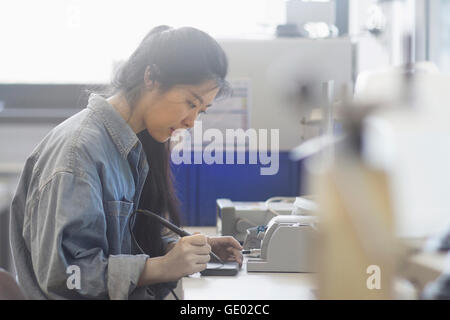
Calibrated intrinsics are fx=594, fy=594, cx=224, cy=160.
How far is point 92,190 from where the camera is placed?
885 mm

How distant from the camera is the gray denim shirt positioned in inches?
33.7

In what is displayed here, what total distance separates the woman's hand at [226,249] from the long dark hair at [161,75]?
0.10m

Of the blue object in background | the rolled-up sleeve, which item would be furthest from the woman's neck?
the blue object in background

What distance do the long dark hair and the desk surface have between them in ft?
0.53

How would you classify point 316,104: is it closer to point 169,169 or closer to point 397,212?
point 169,169

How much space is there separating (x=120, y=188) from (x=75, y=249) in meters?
A: 0.16

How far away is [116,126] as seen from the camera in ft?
3.35

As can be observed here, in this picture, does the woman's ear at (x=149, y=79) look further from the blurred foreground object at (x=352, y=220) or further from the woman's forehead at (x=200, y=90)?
the blurred foreground object at (x=352, y=220)

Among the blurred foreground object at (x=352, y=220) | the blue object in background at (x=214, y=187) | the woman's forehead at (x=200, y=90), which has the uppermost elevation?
the woman's forehead at (x=200, y=90)

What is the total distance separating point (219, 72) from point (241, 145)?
31 centimetres

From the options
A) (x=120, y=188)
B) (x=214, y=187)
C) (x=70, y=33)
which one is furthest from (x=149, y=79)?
(x=70, y=33)

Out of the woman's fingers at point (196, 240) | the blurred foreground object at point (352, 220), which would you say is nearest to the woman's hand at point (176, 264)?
the woman's fingers at point (196, 240)

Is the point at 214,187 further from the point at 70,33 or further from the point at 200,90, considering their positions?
the point at 70,33

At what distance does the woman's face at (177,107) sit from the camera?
1.04 meters
